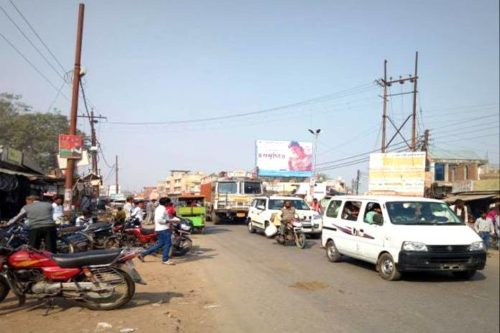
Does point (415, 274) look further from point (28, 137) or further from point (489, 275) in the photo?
point (28, 137)

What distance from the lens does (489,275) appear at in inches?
369

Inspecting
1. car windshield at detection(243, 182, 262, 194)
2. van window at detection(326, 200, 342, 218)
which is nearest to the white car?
van window at detection(326, 200, 342, 218)

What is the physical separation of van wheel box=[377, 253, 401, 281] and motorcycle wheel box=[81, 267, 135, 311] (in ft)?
16.2

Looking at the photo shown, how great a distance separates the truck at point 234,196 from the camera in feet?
89.0

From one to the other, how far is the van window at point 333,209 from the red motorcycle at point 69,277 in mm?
6367

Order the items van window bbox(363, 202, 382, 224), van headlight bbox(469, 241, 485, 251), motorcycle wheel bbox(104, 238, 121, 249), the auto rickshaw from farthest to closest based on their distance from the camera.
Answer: the auto rickshaw
motorcycle wheel bbox(104, 238, 121, 249)
van window bbox(363, 202, 382, 224)
van headlight bbox(469, 241, 485, 251)

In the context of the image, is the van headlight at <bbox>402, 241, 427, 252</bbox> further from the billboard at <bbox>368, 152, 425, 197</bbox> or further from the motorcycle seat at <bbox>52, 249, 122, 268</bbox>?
the billboard at <bbox>368, 152, 425, 197</bbox>

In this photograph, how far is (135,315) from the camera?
6633 mm

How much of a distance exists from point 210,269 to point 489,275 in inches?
230

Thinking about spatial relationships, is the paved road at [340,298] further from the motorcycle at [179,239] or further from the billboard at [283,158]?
the billboard at [283,158]

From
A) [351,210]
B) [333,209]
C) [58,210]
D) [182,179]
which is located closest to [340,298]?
[351,210]

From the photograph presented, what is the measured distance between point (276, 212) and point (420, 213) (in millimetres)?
9031

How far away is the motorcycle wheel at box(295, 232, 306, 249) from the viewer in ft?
50.0

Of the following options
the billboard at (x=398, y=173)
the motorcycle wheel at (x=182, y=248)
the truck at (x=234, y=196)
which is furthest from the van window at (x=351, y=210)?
the billboard at (x=398, y=173)
